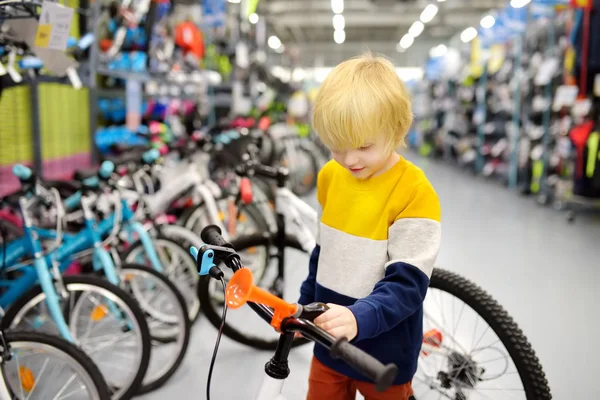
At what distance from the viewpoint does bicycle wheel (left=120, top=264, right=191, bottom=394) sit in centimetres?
210

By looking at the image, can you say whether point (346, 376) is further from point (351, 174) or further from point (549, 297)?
point (549, 297)

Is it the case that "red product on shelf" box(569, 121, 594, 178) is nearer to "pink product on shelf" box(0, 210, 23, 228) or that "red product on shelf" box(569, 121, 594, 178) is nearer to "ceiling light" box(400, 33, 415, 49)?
"pink product on shelf" box(0, 210, 23, 228)

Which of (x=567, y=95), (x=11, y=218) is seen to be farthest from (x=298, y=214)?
(x=567, y=95)

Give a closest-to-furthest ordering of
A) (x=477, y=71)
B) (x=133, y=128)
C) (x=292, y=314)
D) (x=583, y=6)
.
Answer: (x=292, y=314) → (x=133, y=128) → (x=583, y=6) → (x=477, y=71)

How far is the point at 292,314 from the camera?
838 millimetres

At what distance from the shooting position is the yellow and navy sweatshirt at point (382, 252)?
3.41 ft

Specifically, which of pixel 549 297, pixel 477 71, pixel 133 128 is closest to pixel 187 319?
pixel 133 128

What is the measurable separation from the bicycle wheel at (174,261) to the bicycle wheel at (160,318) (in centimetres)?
11

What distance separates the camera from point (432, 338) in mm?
1642

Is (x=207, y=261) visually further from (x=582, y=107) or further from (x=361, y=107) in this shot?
(x=582, y=107)

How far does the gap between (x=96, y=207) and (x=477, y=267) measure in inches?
99.7

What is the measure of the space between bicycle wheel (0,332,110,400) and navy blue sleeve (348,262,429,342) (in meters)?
0.86

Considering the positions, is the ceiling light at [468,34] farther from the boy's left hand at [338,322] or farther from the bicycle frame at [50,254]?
the boy's left hand at [338,322]

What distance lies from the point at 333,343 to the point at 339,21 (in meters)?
20.4
